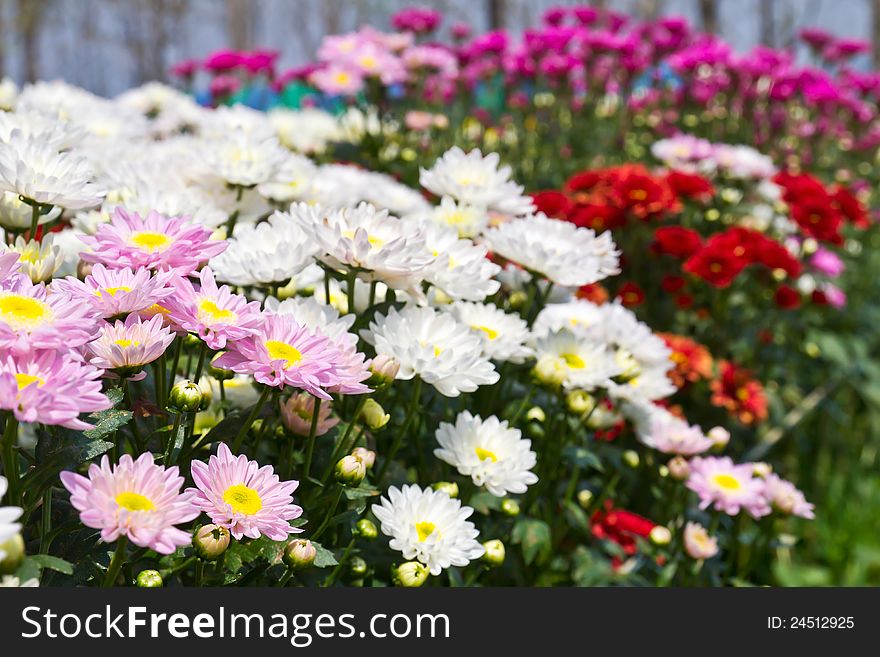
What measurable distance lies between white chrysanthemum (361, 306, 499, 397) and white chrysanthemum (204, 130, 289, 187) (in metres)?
0.47

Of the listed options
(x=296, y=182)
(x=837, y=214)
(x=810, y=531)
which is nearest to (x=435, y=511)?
(x=296, y=182)

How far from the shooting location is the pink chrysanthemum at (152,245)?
43.5 inches

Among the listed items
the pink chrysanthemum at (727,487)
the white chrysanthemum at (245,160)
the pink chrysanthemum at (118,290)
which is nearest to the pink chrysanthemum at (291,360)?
the pink chrysanthemum at (118,290)

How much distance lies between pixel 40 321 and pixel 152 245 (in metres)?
0.26

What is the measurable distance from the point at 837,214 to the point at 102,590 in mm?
2980

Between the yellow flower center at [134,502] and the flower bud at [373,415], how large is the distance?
15.6 inches

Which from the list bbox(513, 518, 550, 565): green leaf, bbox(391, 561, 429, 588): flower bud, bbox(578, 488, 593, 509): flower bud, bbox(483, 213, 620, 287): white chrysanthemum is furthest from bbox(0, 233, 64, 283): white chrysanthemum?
bbox(578, 488, 593, 509): flower bud

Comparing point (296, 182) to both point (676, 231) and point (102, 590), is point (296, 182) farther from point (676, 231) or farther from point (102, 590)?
point (676, 231)

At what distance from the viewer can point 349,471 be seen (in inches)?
43.9

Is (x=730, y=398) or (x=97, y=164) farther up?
(x=97, y=164)

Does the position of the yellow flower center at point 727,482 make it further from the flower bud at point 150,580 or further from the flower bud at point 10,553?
the flower bud at point 10,553

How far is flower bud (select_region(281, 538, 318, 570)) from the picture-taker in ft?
3.31

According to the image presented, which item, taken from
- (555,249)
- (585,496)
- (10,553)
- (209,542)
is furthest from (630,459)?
(10,553)

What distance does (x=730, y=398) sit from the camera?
9.18 feet
